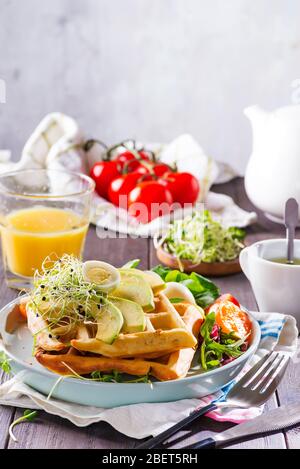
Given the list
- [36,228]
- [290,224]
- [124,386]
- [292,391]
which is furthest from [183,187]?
[124,386]

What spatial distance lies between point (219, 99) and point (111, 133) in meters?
0.60

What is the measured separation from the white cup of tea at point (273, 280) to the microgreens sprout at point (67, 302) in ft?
1.43

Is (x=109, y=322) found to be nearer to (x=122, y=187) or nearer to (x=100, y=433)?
(x=100, y=433)

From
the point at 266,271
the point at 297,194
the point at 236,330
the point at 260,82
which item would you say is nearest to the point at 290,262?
the point at 266,271

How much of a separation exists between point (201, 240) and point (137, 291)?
2.21ft

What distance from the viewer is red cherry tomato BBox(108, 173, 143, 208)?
2.36 metres

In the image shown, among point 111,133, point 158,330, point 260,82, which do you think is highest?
point 158,330

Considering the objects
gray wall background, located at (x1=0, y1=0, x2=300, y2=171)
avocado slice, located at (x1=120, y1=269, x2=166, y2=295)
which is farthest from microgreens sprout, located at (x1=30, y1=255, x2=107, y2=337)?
gray wall background, located at (x1=0, y1=0, x2=300, y2=171)

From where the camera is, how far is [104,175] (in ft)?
8.07

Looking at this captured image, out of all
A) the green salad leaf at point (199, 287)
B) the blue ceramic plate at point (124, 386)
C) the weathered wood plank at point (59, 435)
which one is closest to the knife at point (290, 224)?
the green salad leaf at point (199, 287)

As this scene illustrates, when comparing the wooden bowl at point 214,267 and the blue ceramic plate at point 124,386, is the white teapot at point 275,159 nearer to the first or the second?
the wooden bowl at point 214,267

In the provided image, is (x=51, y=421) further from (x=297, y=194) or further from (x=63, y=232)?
(x=297, y=194)

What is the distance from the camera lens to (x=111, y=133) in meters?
4.12

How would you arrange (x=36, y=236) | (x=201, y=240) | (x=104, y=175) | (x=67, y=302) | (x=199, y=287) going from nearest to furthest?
(x=67, y=302) < (x=199, y=287) < (x=36, y=236) < (x=201, y=240) < (x=104, y=175)
